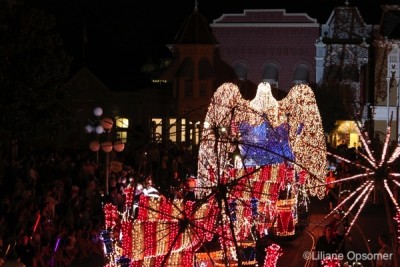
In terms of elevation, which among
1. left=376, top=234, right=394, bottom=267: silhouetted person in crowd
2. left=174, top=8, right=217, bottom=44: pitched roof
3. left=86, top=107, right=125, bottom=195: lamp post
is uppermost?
left=174, top=8, right=217, bottom=44: pitched roof

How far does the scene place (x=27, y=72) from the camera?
74.0 feet

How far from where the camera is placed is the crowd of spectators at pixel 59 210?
47.1 ft

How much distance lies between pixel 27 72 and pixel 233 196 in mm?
13823

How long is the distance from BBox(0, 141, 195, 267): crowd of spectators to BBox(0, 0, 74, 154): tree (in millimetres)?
1029

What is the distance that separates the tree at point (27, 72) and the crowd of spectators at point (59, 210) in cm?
103

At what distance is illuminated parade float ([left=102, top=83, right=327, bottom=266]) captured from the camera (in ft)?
31.5

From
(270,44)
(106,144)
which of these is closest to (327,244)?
(106,144)

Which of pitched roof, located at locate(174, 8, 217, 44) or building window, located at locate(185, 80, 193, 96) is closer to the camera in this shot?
building window, located at locate(185, 80, 193, 96)

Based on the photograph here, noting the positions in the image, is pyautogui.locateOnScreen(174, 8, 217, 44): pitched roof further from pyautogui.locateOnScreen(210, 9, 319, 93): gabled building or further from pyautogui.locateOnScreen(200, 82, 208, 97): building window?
pyautogui.locateOnScreen(210, 9, 319, 93): gabled building

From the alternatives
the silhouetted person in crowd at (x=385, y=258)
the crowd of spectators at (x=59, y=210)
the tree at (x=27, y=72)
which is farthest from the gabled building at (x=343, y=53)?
the silhouetted person in crowd at (x=385, y=258)

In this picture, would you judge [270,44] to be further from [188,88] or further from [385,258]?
[385,258]

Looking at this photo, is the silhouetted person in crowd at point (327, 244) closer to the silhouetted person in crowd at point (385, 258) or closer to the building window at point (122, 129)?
the silhouetted person in crowd at point (385, 258)

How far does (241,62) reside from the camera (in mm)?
68375

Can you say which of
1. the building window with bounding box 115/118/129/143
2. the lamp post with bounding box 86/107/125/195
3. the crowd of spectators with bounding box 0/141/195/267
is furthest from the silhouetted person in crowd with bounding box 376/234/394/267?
the lamp post with bounding box 86/107/125/195
